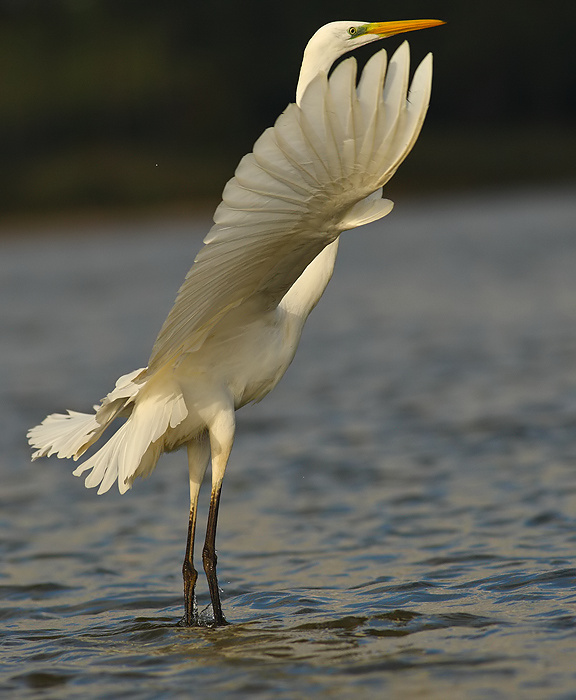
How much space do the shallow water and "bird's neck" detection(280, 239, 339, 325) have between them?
56.8 inches

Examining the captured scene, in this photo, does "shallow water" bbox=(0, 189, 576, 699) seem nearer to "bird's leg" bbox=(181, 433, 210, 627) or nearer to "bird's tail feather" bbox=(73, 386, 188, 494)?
"bird's leg" bbox=(181, 433, 210, 627)

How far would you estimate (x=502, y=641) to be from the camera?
5180 millimetres

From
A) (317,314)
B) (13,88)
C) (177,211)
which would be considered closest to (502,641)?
(317,314)

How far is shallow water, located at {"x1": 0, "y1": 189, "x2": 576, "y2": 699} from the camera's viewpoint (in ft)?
17.0

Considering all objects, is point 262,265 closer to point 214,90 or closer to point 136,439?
point 136,439

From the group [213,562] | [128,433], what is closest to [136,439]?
[128,433]

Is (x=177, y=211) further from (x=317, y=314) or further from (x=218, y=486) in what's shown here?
(x=218, y=486)

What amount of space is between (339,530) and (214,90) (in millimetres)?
61227

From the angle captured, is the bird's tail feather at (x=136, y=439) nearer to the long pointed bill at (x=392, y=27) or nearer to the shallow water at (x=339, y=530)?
the shallow water at (x=339, y=530)

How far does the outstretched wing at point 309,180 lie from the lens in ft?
13.3

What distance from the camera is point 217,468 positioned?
5898 millimetres

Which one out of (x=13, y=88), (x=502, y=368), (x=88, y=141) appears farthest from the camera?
(x=13, y=88)

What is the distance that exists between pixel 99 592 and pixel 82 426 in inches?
44.3

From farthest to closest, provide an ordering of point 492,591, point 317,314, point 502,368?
point 317,314 → point 502,368 → point 492,591
